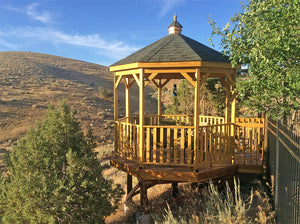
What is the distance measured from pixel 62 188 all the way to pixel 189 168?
3.27 meters

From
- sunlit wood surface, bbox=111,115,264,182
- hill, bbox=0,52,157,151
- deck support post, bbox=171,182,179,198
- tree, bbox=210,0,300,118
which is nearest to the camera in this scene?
tree, bbox=210,0,300,118

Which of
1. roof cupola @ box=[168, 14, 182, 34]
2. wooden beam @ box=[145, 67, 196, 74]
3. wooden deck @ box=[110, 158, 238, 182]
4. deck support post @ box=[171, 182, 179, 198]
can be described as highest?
roof cupola @ box=[168, 14, 182, 34]

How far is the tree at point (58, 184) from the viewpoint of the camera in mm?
5723

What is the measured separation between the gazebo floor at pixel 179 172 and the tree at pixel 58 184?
0.78m

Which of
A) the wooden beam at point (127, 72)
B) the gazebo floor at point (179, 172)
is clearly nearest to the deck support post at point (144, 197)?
the gazebo floor at point (179, 172)

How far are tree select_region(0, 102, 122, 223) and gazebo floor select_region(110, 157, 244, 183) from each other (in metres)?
0.78

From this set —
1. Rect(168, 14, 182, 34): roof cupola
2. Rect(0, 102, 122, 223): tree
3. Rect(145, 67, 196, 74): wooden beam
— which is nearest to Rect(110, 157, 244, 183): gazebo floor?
Rect(0, 102, 122, 223): tree

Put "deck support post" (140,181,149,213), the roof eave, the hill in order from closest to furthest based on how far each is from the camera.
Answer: the roof eave, "deck support post" (140,181,149,213), the hill

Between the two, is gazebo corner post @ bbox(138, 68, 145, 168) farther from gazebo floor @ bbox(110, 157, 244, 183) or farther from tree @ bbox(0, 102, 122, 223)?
tree @ bbox(0, 102, 122, 223)

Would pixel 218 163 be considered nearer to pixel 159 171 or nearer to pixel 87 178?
pixel 159 171

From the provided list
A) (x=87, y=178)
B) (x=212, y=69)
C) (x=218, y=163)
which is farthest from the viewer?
(x=218, y=163)

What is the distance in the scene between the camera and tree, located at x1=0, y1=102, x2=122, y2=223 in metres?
5.72

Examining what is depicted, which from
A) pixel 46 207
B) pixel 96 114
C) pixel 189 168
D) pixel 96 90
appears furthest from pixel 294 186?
pixel 96 90

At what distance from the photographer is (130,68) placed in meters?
6.89
